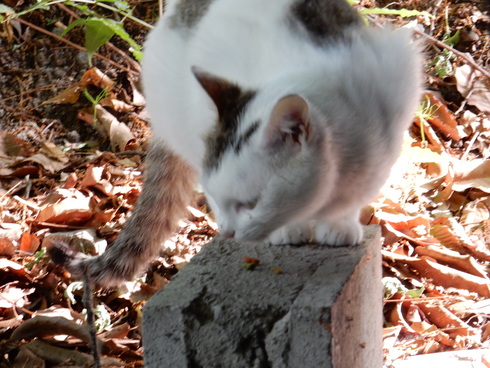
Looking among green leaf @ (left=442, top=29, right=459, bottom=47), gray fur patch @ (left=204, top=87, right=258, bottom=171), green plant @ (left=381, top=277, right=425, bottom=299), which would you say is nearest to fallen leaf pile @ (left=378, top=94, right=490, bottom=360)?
green plant @ (left=381, top=277, right=425, bottom=299)

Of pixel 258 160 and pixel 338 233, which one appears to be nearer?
pixel 258 160

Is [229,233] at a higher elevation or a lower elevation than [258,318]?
higher

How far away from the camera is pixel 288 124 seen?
1321 mm

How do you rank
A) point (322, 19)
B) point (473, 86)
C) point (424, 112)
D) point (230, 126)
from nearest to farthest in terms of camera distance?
point (230, 126) < point (322, 19) < point (424, 112) < point (473, 86)

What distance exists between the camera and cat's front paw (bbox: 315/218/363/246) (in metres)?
1.74

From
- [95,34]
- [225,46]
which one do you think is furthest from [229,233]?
[95,34]

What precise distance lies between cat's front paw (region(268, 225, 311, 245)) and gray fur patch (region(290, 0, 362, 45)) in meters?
0.50

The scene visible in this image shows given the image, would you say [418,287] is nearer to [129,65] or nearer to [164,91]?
[164,91]

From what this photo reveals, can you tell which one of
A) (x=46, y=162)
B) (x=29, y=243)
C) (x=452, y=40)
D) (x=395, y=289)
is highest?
(x=452, y=40)

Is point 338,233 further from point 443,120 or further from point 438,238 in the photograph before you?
point 443,120

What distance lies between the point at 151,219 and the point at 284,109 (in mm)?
1011

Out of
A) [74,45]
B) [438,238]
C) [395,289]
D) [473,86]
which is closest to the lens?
[395,289]

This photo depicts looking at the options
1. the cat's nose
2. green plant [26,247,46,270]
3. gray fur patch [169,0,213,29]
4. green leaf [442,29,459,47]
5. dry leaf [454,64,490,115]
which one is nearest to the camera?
the cat's nose

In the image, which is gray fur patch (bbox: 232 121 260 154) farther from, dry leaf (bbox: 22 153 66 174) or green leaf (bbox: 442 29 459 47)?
green leaf (bbox: 442 29 459 47)
